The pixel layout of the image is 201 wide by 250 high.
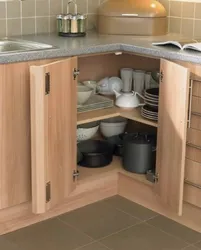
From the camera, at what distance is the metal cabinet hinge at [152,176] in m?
2.97

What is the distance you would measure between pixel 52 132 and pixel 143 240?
69 cm

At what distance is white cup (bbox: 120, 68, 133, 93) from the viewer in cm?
341

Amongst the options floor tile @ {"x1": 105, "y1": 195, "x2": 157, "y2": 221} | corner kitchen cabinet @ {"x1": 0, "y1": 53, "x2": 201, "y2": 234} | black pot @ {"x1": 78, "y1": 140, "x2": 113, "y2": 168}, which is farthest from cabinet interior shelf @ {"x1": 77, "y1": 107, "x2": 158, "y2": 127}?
floor tile @ {"x1": 105, "y1": 195, "x2": 157, "y2": 221}

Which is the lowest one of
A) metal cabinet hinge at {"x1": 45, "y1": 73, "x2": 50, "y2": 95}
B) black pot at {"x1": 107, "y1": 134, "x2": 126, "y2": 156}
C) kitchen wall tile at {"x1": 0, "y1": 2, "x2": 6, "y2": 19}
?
black pot at {"x1": 107, "y1": 134, "x2": 126, "y2": 156}

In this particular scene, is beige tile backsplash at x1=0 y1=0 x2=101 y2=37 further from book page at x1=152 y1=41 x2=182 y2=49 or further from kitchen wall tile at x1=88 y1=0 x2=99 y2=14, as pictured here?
book page at x1=152 y1=41 x2=182 y2=49

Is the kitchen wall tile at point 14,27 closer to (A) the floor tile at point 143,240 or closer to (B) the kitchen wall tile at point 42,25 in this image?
(B) the kitchen wall tile at point 42,25

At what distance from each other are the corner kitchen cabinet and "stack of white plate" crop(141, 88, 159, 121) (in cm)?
7

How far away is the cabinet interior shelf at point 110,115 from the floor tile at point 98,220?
489mm

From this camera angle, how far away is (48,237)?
2.82 metres

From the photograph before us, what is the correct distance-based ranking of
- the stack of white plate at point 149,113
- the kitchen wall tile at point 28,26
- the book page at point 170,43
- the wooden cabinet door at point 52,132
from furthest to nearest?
the kitchen wall tile at point 28,26 → the stack of white plate at point 149,113 → the book page at point 170,43 → the wooden cabinet door at point 52,132

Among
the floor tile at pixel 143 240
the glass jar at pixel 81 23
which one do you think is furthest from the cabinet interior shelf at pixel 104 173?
the glass jar at pixel 81 23

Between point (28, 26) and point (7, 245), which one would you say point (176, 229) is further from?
point (28, 26)

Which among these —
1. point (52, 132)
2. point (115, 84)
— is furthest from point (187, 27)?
point (52, 132)

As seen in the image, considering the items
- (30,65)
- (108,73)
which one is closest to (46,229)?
(30,65)
